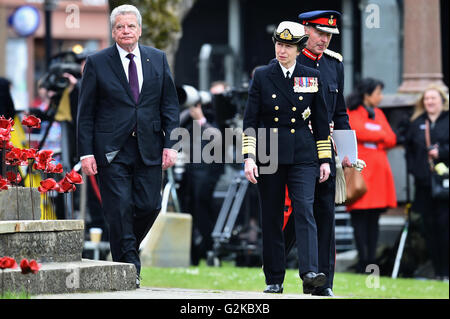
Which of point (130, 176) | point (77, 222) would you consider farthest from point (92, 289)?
point (130, 176)

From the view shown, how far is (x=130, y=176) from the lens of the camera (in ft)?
28.9

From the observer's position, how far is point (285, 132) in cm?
893

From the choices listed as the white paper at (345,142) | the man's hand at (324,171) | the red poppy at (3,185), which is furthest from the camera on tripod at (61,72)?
the red poppy at (3,185)

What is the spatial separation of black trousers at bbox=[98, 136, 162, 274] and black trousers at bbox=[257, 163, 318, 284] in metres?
0.77

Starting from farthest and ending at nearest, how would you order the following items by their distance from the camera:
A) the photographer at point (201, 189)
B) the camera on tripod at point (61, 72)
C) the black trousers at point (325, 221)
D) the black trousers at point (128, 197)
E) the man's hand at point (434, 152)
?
1. the photographer at point (201, 189)
2. the camera on tripod at point (61, 72)
3. the man's hand at point (434, 152)
4. the black trousers at point (325, 221)
5. the black trousers at point (128, 197)

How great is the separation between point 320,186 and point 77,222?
6.18 ft

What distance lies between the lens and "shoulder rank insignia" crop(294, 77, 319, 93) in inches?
351

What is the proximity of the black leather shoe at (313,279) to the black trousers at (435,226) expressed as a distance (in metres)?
5.24

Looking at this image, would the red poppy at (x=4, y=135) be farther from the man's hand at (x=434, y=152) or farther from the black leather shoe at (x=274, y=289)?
the man's hand at (x=434, y=152)

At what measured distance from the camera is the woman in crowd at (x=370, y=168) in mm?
13539

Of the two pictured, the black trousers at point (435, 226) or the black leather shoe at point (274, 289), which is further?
the black trousers at point (435, 226)

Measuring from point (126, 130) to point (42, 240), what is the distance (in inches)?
46.5

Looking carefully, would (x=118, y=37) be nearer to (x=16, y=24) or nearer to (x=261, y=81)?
(x=261, y=81)

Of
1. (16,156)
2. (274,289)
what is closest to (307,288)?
(274,289)
